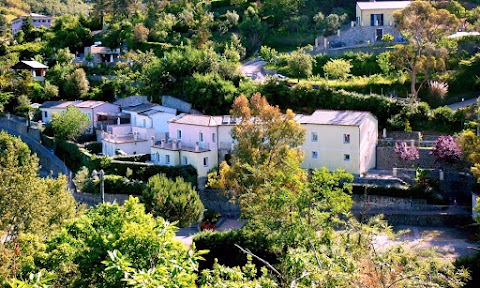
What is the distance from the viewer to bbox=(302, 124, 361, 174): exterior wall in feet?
110

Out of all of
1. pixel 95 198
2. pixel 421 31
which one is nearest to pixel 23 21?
pixel 95 198

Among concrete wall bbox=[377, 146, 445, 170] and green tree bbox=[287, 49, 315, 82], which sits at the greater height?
green tree bbox=[287, 49, 315, 82]

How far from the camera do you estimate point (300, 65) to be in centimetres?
4253

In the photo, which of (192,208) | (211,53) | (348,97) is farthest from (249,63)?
(192,208)

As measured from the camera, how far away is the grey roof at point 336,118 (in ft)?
112

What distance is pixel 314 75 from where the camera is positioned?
146 ft

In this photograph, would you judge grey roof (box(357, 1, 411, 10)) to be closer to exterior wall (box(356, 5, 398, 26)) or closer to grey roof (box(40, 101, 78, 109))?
exterior wall (box(356, 5, 398, 26))

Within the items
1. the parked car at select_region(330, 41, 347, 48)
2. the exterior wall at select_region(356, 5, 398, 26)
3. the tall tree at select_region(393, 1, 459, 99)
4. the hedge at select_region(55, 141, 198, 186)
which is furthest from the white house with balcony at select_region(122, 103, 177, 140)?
the exterior wall at select_region(356, 5, 398, 26)

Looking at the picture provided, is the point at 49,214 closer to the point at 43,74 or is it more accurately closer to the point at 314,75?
the point at 314,75

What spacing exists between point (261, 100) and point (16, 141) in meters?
16.5

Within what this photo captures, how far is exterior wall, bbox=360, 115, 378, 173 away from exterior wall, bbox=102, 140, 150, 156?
1329 centimetres

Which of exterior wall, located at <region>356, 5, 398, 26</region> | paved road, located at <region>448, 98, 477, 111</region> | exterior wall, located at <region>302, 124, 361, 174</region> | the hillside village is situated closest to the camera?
the hillside village

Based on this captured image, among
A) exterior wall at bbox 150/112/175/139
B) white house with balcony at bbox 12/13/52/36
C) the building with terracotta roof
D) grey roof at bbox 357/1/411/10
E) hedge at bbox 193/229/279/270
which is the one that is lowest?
hedge at bbox 193/229/279/270

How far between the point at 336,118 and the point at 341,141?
1.50 metres
